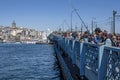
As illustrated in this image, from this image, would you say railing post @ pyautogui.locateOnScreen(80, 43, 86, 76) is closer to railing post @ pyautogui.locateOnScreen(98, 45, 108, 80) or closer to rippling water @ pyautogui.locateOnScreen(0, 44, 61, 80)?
railing post @ pyautogui.locateOnScreen(98, 45, 108, 80)

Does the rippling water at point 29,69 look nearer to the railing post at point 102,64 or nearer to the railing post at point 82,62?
the railing post at point 82,62

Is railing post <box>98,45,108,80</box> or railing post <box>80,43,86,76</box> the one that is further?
railing post <box>80,43,86,76</box>

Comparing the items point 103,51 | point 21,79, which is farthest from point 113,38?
point 21,79

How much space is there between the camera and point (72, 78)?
658 inches

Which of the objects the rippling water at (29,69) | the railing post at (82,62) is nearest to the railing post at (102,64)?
the railing post at (82,62)

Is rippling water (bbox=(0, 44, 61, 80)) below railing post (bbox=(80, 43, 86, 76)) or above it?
below

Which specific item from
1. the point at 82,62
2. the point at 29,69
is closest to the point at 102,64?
the point at 82,62

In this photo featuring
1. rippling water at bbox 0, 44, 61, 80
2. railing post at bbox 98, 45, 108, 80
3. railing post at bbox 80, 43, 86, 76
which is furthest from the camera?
rippling water at bbox 0, 44, 61, 80

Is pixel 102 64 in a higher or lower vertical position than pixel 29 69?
higher

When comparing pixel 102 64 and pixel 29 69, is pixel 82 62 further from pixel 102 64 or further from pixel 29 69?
pixel 29 69

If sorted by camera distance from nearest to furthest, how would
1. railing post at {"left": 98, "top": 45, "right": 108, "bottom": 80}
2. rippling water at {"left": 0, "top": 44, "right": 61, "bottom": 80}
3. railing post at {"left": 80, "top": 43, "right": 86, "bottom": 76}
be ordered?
railing post at {"left": 98, "top": 45, "right": 108, "bottom": 80}
railing post at {"left": 80, "top": 43, "right": 86, "bottom": 76}
rippling water at {"left": 0, "top": 44, "right": 61, "bottom": 80}

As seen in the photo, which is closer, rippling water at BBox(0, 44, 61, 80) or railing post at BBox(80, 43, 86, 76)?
railing post at BBox(80, 43, 86, 76)

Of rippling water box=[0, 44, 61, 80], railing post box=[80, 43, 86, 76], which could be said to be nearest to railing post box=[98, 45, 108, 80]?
railing post box=[80, 43, 86, 76]

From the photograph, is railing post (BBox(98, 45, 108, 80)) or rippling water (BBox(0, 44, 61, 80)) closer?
railing post (BBox(98, 45, 108, 80))
